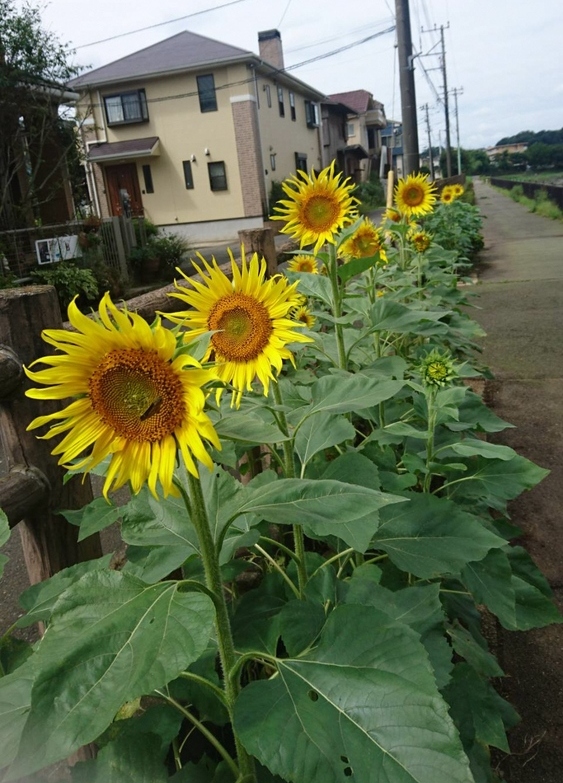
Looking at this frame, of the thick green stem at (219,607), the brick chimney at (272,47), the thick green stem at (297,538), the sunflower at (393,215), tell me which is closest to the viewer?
the thick green stem at (219,607)

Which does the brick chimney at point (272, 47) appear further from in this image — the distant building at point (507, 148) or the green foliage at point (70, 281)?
the distant building at point (507, 148)

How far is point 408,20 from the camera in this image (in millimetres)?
12406

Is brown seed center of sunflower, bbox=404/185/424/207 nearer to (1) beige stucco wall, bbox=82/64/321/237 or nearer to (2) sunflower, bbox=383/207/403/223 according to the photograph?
(2) sunflower, bbox=383/207/403/223

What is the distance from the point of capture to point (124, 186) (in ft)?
101

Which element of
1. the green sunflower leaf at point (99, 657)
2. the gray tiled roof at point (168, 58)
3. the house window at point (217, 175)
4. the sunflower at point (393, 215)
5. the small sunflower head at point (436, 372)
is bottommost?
the green sunflower leaf at point (99, 657)

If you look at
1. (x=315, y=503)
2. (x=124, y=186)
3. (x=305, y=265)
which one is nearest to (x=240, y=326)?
(x=315, y=503)

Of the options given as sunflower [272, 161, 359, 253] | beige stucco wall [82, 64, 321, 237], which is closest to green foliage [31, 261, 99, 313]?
sunflower [272, 161, 359, 253]

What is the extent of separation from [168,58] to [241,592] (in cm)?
3145

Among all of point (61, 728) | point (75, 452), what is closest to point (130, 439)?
point (75, 452)

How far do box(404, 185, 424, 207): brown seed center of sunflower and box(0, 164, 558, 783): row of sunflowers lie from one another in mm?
2812

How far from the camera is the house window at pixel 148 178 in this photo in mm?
30109

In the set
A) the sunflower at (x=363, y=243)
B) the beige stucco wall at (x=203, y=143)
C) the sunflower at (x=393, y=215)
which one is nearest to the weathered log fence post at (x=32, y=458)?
the sunflower at (x=363, y=243)

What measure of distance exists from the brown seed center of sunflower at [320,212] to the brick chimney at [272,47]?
A: 115 feet

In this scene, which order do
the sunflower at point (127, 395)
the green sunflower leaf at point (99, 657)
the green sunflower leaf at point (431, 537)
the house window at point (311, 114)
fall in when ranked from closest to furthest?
the green sunflower leaf at point (99, 657) < the sunflower at point (127, 395) < the green sunflower leaf at point (431, 537) < the house window at point (311, 114)
